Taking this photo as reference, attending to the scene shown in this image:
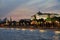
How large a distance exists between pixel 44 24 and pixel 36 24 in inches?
323

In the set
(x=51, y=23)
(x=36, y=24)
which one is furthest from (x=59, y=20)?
(x=36, y=24)

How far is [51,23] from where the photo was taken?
6978 inches

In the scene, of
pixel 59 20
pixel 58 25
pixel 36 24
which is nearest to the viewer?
pixel 58 25

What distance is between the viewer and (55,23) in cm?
17125

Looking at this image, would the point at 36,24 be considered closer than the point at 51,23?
No

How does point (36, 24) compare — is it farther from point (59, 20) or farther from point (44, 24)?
point (59, 20)

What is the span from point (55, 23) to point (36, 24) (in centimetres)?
2468

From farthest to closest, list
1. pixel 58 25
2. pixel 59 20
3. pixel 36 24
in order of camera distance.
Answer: pixel 36 24 < pixel 59 20 < pixel 58 25

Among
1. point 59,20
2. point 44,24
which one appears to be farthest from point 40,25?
point 59,20

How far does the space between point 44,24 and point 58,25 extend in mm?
21132

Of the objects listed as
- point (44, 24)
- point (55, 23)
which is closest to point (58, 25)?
point (55, 23)

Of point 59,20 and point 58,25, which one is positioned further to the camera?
point 59,20

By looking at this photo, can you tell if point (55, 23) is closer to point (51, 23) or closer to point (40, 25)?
point (51, 23)

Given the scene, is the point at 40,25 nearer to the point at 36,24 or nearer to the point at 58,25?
the point at 36,24
